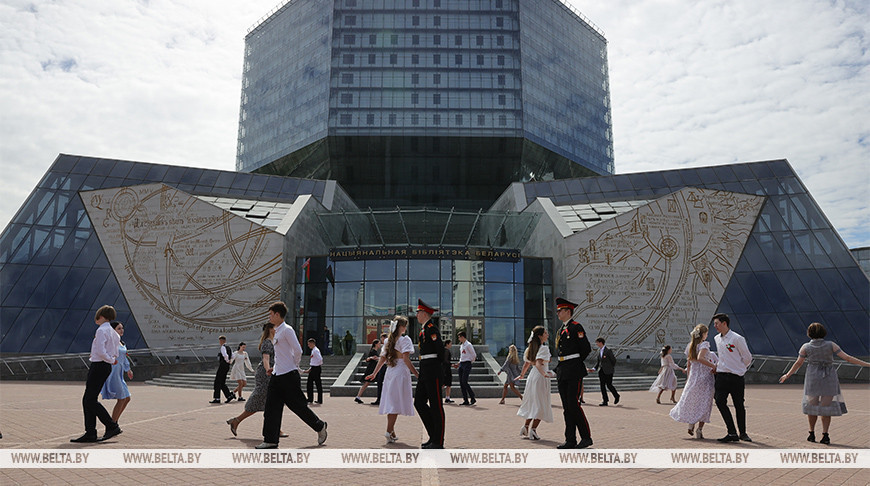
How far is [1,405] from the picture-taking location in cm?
1323

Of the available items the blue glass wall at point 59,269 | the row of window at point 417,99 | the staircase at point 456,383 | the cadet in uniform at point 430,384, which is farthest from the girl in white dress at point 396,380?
the row of window at point 417,99

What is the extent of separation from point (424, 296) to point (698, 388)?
76.3 ft

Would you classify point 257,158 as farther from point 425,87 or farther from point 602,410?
point 602,410

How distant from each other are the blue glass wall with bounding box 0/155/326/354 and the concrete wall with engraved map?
906mm

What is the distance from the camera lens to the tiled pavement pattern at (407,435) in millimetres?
5914

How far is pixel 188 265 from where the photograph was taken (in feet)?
102

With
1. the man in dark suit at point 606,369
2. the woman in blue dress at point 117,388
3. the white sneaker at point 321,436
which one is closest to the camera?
the white sneaker at point 321,436

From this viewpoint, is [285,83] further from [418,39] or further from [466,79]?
[466,79]

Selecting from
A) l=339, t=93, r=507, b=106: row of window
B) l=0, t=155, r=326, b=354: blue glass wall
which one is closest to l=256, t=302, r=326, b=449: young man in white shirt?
l=0, t=155, r=326, b=354: blue glass wall

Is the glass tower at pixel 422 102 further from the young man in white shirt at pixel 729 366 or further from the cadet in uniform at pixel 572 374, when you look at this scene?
the cadet in uniform at pixel 572 374

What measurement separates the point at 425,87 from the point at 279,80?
64.1 feet

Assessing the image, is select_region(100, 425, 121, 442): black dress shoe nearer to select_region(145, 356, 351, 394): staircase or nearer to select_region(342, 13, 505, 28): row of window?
select_region(145, 356, 351, 394): staircase

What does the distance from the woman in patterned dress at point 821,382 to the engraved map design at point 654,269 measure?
20.8 m

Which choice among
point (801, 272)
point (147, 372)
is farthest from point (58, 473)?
point (801, 272)
